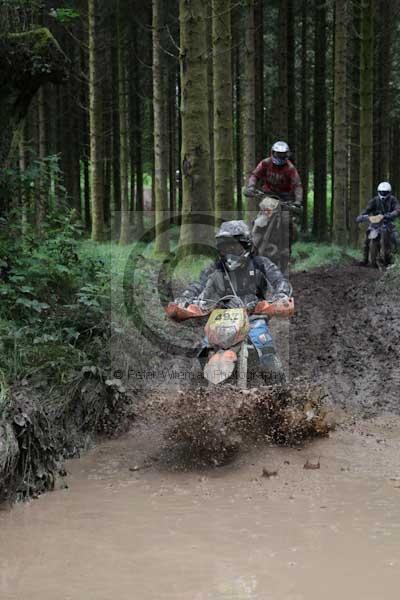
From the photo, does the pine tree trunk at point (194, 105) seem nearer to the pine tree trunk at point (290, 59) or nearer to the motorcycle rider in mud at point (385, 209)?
the motorcycle rider in mud at point (385, 209)

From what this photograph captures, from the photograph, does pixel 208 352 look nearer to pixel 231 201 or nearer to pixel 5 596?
pixel 5 596

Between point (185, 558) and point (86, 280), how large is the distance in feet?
15.3

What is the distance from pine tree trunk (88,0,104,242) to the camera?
1809 cm

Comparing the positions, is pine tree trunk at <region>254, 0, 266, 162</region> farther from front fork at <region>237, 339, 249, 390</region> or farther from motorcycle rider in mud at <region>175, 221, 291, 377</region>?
front fork at <region>237, 339, 249, 390</region>

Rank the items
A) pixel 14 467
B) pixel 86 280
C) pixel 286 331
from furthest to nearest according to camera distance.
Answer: pixel 286 331 → pixel 86 280 → pixel 14 467

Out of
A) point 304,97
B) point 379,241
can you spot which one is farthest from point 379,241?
point 304,97

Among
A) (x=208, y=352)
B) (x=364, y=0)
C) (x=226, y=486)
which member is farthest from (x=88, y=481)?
(x=364, y=0)

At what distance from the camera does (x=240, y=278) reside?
6.63 m

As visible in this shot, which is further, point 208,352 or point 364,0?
point 364,0

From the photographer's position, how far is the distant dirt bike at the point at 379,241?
14.2 meters

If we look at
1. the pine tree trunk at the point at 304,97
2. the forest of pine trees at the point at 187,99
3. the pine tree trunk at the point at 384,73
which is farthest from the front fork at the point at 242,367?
the pine tree trunk at the point at 304,97

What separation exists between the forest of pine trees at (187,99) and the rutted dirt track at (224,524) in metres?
4.44

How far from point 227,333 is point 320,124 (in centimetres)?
1994

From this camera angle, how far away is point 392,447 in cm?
588
